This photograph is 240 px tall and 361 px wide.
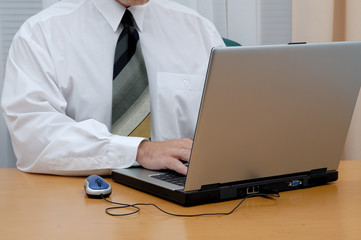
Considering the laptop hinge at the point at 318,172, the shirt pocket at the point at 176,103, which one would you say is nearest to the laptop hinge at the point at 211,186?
the laptop hinge at the point at 318,172

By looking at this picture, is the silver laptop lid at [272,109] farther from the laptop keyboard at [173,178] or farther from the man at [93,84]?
the man at [93,84]

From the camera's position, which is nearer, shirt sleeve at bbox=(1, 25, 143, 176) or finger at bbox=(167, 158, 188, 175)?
finger at bbox=(167, 158, 188, 175)

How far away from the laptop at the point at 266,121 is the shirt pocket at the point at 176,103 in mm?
549

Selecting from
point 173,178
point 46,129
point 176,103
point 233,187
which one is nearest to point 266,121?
point 233,187

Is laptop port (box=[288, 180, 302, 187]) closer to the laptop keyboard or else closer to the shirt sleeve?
the laptop keyboard

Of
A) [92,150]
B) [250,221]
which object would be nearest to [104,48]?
[92,150]

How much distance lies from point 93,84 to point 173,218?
2.51ft

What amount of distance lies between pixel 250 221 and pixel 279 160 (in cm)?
20

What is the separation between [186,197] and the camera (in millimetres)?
977

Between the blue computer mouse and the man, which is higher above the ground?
the man

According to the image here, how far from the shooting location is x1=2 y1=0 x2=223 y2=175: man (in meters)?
1.31

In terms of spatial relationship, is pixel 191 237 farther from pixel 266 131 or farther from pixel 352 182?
pixel 352 182

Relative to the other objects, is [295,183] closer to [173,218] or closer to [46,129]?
Answer: [173,218]

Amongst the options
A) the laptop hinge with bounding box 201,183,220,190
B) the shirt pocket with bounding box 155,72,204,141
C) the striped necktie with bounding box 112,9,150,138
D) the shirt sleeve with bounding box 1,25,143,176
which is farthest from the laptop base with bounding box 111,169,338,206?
the shirt pocket with bounding box 155,72,204,141
